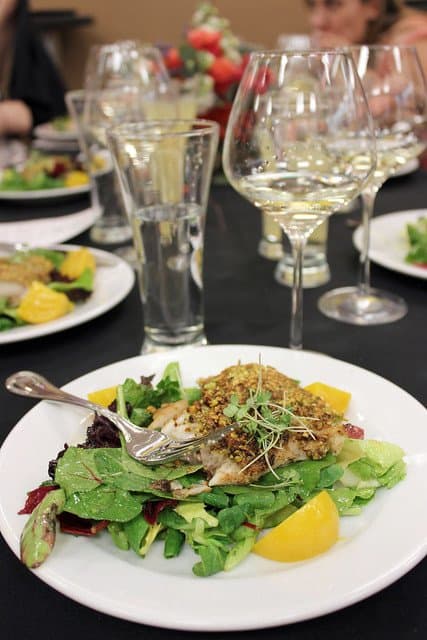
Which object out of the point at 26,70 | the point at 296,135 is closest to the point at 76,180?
the point at 296,135

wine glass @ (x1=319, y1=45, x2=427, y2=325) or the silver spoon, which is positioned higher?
wine glass @ (x1=319, y1=45, x2=427, y2=325)

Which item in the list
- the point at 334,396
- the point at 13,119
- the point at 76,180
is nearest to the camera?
the point at 334,396

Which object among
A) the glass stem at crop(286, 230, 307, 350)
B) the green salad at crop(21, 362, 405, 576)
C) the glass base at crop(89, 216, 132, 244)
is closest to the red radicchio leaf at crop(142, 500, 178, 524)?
the green salad at crop(21, 362, 405, 576)

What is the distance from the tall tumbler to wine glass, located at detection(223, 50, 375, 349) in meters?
0.10

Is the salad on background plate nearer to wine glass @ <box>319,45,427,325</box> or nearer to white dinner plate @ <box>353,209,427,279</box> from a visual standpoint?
wine glass @ <box>319,45,427,325</box>

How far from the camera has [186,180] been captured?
39.0 inches

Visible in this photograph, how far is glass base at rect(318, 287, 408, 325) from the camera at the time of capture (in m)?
1.10

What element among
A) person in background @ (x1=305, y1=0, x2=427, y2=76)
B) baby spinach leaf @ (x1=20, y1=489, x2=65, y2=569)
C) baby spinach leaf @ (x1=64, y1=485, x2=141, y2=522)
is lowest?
baby spinach leaf @ (x1=64, y1=485, x2=141, y2=522)

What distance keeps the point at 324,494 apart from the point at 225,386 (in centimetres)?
18

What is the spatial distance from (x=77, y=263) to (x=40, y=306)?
19 centimetres

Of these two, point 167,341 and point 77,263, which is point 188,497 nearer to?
point 167,341

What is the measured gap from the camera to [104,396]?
776mm

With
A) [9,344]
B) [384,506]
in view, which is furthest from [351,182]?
[9,344]

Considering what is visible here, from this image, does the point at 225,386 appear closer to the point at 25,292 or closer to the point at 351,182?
the point at 351,182
